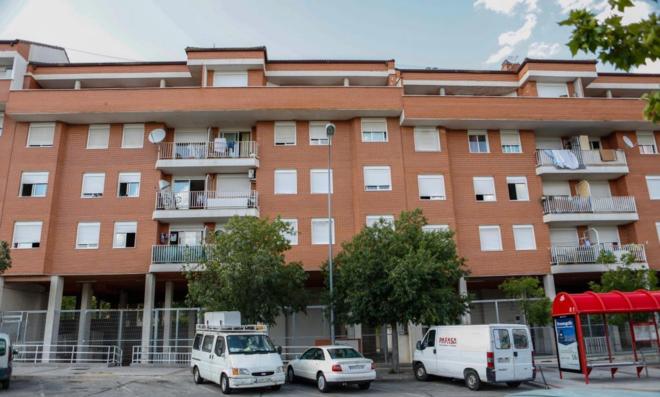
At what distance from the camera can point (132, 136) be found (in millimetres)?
26578

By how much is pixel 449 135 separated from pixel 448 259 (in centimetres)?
996

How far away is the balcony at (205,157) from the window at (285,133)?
1.43m

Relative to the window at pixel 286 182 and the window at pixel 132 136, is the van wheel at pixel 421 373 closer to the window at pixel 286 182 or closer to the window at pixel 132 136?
the window at pixel 286 182

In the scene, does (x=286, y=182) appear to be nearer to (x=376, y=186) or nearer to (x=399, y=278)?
(x=376, y=186)

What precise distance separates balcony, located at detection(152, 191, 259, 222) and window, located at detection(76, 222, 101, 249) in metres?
3.16

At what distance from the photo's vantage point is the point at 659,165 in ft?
91.1

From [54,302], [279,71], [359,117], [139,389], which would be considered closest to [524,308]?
[359,117]

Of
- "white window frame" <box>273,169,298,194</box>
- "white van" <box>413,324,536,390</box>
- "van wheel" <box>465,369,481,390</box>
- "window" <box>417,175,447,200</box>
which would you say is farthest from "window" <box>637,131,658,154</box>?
"van wheel" <box>465,369,481,390</box>

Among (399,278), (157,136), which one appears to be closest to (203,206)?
(157,136)

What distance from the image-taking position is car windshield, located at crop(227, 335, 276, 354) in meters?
14.3

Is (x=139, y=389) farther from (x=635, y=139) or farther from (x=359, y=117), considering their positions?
(x=635, y=139)

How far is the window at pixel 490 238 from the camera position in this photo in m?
25.7

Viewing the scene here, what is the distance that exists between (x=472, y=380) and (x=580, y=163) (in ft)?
55.8

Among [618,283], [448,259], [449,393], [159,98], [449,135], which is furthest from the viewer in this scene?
[449,135]
